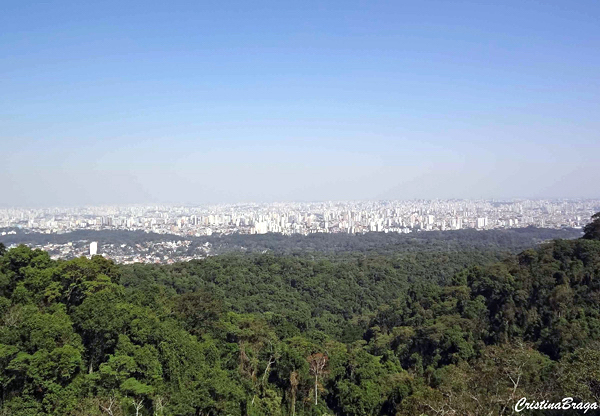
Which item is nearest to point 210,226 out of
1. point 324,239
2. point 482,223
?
point 324,239

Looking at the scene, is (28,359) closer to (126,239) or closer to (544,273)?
(544,273)

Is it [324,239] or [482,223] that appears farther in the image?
[482,223]

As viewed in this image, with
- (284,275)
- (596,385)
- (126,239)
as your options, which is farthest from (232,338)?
(126,239)

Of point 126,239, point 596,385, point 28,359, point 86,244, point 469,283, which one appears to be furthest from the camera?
point 126,239

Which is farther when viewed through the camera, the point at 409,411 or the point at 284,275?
the point at 284,275

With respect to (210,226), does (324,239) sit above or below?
below

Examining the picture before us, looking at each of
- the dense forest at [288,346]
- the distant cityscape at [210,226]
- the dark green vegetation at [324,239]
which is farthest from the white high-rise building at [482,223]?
the dense forest at [288,346]

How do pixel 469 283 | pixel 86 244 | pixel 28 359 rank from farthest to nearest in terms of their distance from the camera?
pixel 86 244, pixel 469 283, pixel 28 359

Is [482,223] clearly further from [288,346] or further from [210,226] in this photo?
[288,346]

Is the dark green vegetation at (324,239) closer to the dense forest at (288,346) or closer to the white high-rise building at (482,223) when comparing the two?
the white high-rise building at (482,223)

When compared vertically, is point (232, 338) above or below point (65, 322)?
below
